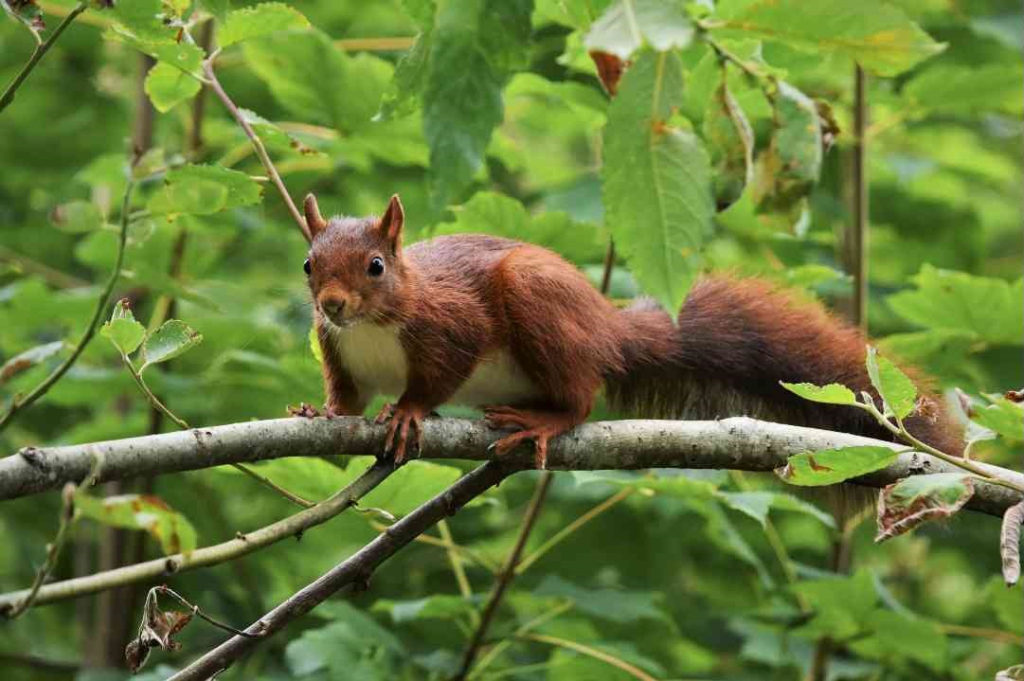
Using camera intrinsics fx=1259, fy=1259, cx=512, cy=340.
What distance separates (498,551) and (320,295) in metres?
1.85

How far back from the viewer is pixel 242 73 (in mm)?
4629

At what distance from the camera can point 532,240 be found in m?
2.89

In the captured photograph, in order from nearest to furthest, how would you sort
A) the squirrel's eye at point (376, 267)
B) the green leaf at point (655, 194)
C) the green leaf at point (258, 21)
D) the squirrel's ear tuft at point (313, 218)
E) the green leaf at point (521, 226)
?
the green leaf at point (655, 194) < the green leaf at point (258, 21) < the squirrel's eye at point (376, 267) < the squirrel's ear tuft at point (313, 218) < the green leaf at point (521, 226)

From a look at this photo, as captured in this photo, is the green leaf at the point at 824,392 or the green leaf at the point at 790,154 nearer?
the green leaf at the point at 824,392

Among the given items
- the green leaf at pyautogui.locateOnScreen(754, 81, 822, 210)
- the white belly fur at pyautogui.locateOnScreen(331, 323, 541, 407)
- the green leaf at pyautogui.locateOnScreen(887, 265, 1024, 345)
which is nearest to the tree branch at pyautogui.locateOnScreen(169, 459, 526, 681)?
the white belly fur at pyautogui.locateOnScreen(331, 323, 541, 407)

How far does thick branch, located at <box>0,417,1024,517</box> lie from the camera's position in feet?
4.86

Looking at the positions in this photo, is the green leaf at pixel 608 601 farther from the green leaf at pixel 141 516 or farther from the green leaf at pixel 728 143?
the green leaf at pixel 141 516

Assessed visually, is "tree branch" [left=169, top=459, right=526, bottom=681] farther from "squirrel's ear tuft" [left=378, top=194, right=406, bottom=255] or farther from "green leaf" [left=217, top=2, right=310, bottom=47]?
"green leaf" [left=217, top=2, right=310, bottom=47]

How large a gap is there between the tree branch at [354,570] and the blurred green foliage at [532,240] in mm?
408

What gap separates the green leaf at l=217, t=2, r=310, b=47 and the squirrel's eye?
501 millimetres

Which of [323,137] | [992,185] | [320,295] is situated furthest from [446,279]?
[992,185]

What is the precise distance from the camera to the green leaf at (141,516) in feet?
3.98

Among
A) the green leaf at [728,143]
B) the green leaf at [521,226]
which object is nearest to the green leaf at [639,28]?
the green leaf at [728,143]

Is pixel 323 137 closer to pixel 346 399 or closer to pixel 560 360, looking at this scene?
pixel 346 399
